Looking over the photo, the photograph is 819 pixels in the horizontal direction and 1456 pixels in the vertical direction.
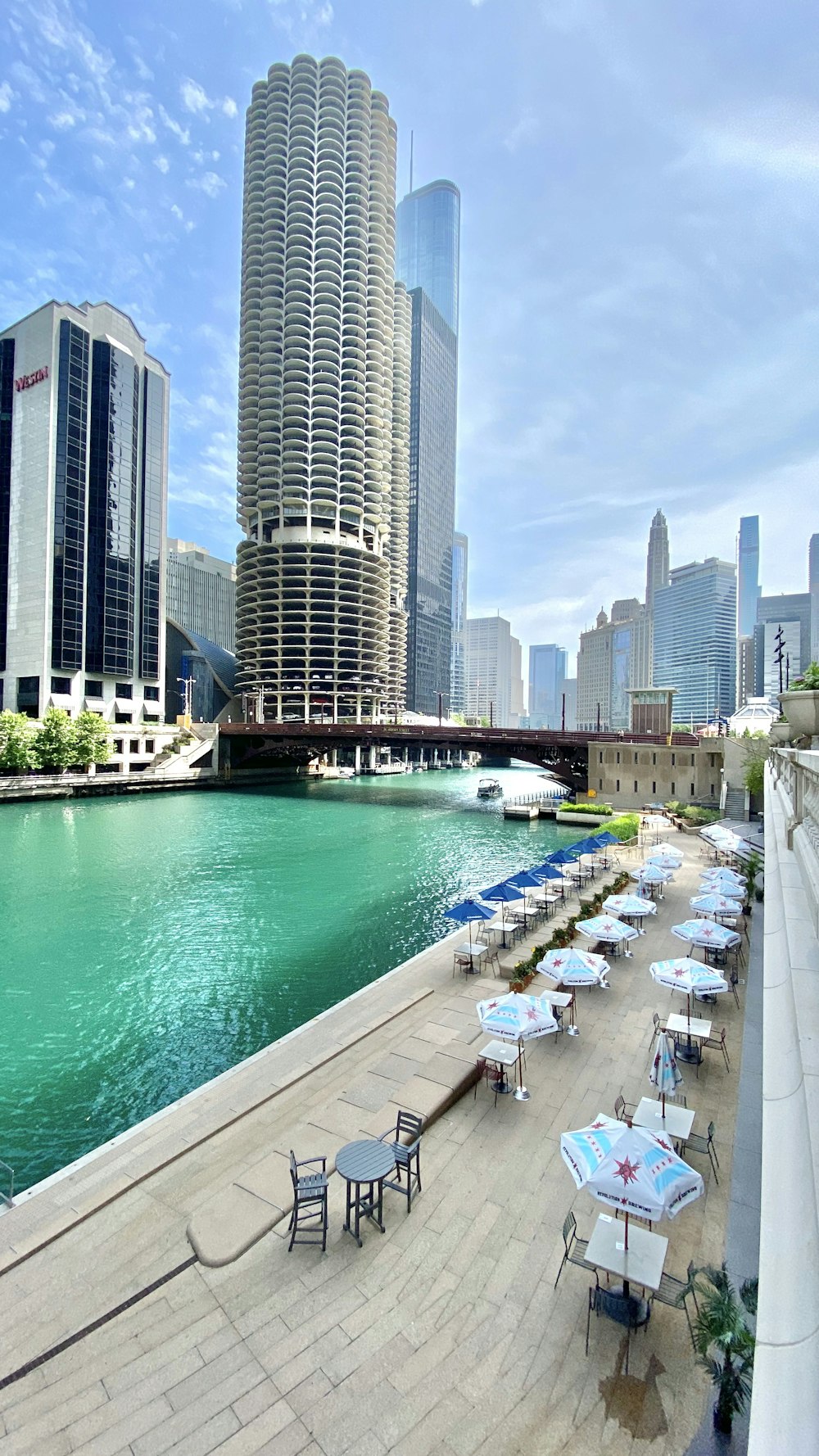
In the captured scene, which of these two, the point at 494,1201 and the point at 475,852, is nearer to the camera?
the point at 494,1201

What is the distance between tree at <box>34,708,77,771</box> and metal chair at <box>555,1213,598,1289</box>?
81.1 m

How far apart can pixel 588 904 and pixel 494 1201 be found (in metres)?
16.2

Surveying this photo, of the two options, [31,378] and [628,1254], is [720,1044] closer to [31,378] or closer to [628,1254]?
[628,1254]

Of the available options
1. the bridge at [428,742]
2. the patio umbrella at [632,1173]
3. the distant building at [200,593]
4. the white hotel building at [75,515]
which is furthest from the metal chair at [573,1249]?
the distant building at [200,593]

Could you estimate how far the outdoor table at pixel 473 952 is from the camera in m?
19.8

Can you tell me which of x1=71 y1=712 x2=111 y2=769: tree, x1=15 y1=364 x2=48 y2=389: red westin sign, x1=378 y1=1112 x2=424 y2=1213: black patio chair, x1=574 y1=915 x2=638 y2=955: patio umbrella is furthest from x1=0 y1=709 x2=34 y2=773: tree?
x1=378 y1=1112 x2=424 y2=1213: black patio chair

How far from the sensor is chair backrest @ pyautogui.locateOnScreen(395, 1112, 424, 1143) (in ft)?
34.8

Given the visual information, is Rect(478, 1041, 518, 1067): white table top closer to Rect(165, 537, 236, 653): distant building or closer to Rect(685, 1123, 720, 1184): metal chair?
Rect(685, 1123, 720, 1184): metal chair

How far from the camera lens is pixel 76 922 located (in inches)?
1117

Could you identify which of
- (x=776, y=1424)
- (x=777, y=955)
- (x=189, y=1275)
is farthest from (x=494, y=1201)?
(x=776, y=1424)

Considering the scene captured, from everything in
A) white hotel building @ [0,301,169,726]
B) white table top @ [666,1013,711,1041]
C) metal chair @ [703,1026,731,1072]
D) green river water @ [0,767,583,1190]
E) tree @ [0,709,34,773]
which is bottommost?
green river water @ [0,767,583,1190]

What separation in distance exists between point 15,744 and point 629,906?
72.3m

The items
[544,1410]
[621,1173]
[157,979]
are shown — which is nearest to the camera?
[544,1410]

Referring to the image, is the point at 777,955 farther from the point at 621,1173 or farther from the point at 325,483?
the point at 325,483
